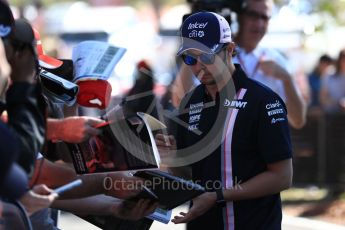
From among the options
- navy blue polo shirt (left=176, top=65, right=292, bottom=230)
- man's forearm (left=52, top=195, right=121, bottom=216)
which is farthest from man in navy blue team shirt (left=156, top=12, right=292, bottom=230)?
man's forearm (left=52, top=195, right=121, bottom=216)

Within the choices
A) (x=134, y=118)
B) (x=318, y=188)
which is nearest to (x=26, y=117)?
(x=134, y=118)

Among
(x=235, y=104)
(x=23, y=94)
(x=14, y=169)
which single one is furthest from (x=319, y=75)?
(x=14, y=169)

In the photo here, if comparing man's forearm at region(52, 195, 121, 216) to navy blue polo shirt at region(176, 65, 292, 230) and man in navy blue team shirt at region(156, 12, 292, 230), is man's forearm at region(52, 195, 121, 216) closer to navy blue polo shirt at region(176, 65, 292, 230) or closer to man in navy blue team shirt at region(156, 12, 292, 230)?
man in navy blue team shirt at region(156, 12, 292, 230)

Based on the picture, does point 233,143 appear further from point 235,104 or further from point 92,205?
point 92,205

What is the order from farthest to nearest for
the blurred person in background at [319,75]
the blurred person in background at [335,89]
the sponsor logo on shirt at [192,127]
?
the blurred person in background at [319,75] → the blurred person in background at [335,89] → the sponsor logo on shirt at [192,127]

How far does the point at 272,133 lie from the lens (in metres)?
4.79

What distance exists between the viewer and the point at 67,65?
17.0 feet

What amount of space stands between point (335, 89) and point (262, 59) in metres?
6.51

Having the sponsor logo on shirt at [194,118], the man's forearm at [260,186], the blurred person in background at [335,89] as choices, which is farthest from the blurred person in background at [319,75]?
the man's forearm at [260,186]

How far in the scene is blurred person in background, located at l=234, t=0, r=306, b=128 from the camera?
304 inches

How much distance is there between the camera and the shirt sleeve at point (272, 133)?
4773 millimetres

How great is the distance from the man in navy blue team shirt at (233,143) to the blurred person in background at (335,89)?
29.1 feet

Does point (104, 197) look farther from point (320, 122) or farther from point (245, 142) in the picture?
point (320, 122)

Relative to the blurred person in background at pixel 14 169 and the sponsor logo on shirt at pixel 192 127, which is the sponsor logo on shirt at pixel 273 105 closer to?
the sponsor logo on shirt at pixel 192 127
